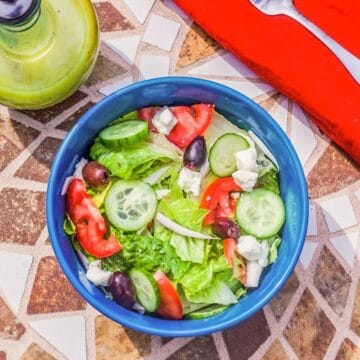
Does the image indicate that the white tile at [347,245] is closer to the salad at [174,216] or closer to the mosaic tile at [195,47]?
the salad at [174,216]

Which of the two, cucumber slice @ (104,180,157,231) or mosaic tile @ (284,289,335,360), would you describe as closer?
cucumber slice @ (104,180,157,231)

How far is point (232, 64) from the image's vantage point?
58.5 inches

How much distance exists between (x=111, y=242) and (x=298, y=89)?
1.30 feet

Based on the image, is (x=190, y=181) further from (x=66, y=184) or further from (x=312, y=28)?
(x=312, y=28)

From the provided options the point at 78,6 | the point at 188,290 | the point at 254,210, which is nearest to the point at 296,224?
the point at 254,210

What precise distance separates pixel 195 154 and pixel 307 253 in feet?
0.90

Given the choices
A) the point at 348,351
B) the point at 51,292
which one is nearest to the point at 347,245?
the point at 348,351

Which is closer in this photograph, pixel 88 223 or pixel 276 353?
pixel 88 223

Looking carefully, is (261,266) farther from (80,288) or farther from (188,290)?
(80,288)

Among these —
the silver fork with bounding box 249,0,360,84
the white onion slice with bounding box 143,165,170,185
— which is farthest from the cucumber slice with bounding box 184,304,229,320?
the silver fork with bounding box 249,0,360,84

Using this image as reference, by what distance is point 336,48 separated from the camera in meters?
1.46

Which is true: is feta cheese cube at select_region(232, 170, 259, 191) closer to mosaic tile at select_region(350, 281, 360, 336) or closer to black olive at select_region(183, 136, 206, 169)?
black olive at select_region(183, 136, 206, 169)

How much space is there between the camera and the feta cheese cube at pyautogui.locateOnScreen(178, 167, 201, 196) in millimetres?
1348

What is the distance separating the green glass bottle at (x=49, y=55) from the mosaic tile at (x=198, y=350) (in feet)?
1.48
